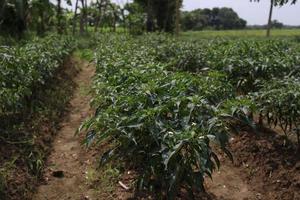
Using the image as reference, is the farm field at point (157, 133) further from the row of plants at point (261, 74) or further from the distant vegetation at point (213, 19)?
the distant vegetation at point (213, 19)

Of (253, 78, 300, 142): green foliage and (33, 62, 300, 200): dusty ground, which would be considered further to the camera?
(253, 78, 300, 142): green foliage

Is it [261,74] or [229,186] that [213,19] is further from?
[229,186]

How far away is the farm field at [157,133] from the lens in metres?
3.44

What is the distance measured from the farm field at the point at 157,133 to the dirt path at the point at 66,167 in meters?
0.01

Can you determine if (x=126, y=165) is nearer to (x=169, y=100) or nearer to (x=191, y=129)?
(x=169, y=100)

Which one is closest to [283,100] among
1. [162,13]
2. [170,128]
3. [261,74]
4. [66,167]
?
[261,74]

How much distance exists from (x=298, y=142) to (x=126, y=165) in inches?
79.8

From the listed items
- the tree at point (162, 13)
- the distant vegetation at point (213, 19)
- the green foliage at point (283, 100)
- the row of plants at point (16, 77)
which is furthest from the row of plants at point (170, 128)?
the distant vegetation at point (213, 19)

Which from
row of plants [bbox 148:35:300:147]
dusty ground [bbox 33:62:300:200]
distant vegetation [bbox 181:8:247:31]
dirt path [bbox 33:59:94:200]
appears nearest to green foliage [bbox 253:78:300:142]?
row of plants [bbox 148:35:300:147]

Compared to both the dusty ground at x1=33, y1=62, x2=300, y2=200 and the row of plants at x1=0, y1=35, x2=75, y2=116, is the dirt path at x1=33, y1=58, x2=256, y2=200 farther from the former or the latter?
the row of plants at x1=0, y1=35, x2=75, y2=116

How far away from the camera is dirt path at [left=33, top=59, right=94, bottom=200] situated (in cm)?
486

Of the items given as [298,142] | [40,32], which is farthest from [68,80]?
[40,32]

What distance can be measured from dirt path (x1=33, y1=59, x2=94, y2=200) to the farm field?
0.01 m

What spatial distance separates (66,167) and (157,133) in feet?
8.40
